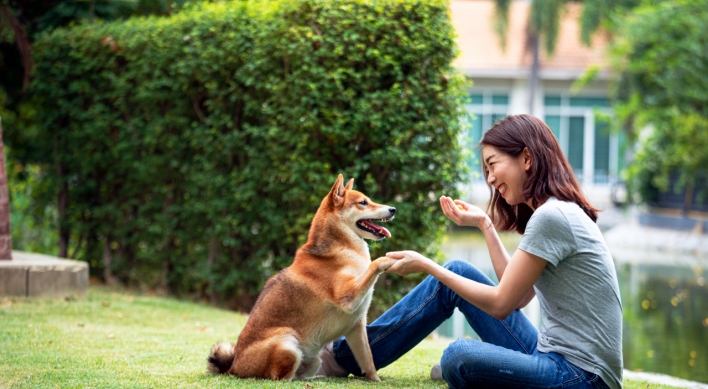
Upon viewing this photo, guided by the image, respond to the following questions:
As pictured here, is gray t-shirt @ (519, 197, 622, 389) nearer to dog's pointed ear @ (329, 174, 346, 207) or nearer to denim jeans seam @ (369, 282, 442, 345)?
denim jeans seam @ (369, 282, 442, 345)

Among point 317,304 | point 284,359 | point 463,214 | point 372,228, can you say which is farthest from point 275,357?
point 463,214

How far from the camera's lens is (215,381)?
13.7ft

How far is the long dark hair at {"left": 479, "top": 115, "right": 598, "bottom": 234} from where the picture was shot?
11.6ft

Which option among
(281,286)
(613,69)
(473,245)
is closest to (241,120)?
(281,286)

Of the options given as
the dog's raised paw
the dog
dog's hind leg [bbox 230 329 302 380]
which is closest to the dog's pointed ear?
the dog

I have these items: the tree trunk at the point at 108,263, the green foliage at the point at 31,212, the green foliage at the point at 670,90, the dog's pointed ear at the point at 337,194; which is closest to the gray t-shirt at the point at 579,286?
the dog's pointed ear at the point at 337,194

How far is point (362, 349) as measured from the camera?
14.4 feet

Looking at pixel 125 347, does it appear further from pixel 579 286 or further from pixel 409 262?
pixel 579 286

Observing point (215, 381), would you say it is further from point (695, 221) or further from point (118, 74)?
point (695, 221)

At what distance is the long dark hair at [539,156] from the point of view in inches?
140

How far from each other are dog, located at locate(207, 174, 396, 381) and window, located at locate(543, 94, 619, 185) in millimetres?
27325

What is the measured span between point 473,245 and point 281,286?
52.6ft

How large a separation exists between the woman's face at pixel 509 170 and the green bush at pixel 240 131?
326 cm

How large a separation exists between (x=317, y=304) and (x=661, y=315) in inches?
310
